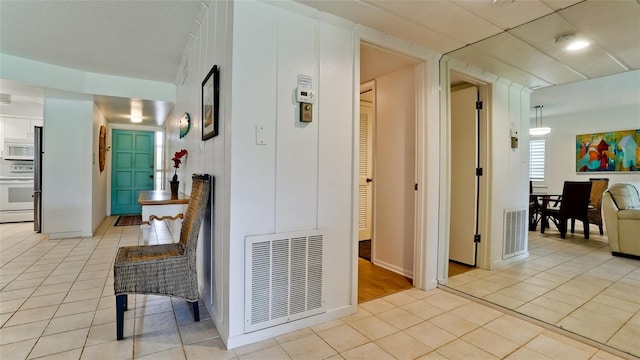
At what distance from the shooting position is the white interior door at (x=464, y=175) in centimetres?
349

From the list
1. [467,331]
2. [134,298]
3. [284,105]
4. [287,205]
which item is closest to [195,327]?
[134,298]

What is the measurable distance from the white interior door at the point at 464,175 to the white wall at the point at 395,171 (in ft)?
2.91

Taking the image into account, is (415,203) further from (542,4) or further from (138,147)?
(138,147)

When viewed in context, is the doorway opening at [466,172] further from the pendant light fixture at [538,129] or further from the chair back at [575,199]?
the chair back at [575,199]

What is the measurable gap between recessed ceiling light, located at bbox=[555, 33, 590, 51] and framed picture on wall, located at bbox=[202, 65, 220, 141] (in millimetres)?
2923

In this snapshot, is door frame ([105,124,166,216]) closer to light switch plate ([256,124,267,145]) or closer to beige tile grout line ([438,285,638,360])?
light switch plate ([256,124,267,145])

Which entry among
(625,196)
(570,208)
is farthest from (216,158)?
(570,208)

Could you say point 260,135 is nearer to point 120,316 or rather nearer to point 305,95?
point 305,95

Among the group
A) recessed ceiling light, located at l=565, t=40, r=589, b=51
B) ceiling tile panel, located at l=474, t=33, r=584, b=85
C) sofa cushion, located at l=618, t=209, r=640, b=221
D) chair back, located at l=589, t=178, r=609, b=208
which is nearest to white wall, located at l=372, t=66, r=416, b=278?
ceiling tile panel, located at l=474, t=33, r=584, b=85

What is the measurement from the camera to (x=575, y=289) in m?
2.76

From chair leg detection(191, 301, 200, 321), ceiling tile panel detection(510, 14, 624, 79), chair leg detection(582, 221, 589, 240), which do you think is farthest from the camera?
chair leg detection(582, 221, 589, 240)

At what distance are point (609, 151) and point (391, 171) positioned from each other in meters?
2.11

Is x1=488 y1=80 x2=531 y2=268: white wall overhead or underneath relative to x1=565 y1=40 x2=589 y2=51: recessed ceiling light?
underneath

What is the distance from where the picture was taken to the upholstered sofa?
331 centimetres
